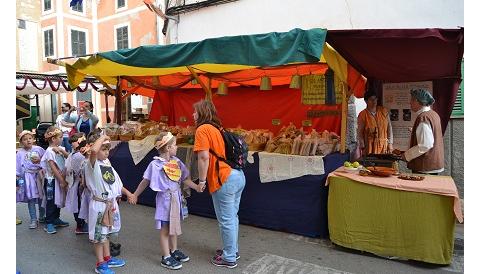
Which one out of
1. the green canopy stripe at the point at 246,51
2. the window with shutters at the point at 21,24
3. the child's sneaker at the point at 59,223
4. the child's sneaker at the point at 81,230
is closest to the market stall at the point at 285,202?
the green canopy stripe at the point at 246,51

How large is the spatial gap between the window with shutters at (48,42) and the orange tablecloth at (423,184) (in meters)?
27.0

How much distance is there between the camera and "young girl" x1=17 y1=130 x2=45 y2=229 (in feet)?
17.3

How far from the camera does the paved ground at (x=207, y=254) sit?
13.0 feet

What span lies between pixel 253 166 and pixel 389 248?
6.98ft

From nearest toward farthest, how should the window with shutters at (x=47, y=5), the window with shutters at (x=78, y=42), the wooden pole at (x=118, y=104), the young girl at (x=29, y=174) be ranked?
the young girl at (x=29, y=174), the wooden pole at (x=118, y=104), the window with shutters at (x=78, y=42), the window with shutters at (x=47, y=5)

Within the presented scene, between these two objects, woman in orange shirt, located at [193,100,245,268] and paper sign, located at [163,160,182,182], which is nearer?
woman in orange shirt, located at [193,100,245,268]

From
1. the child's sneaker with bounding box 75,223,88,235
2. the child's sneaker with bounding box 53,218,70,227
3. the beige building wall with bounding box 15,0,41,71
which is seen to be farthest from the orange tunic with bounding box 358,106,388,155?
the beige building wall with bounding box 15,0,41,71

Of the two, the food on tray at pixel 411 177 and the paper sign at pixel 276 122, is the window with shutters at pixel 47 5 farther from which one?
the food on tray at pixel 411 177

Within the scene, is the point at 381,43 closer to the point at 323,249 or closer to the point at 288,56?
the point at 288,56

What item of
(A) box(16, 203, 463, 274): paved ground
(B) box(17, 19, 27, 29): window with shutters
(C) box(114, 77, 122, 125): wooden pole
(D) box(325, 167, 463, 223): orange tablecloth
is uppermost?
(B) box(17, 19, 27, 29): window with shutters

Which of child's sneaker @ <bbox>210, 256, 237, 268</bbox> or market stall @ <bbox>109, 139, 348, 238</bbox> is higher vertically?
market stall @ <bbox>109, 139, 348, 238</bbox>

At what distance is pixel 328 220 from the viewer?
4.65 metres

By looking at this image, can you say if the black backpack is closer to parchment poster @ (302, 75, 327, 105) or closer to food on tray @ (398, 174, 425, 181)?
food on tray @ (398, 174, 425, 181)

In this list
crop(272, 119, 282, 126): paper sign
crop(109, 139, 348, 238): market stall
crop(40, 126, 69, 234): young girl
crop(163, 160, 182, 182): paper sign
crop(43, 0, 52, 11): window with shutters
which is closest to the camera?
crop(163, 160, 182, 182): paper sign
